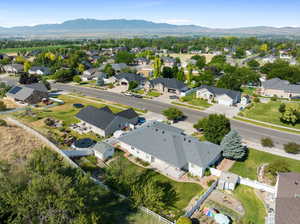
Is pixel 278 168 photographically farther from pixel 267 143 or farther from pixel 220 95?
pixel 220 95

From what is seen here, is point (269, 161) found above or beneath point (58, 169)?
beneath

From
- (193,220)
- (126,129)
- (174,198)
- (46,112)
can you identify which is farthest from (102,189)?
(46,112)

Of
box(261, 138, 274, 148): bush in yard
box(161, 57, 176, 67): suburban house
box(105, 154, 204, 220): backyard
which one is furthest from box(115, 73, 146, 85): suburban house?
box(105, 154, 204, 220): backyard

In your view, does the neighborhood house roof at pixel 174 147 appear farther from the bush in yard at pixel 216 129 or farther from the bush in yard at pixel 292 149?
the bush in yard at pixel 292 149

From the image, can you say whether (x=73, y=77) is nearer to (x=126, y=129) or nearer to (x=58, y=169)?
(x=126, y=129)

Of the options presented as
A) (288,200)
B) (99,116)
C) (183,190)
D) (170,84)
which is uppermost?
(170,84)

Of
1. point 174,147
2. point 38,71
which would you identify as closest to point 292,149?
point 174,147
